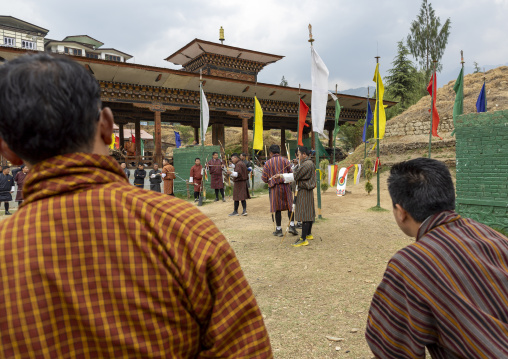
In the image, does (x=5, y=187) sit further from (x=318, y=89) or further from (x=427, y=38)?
(x=427, y=38)

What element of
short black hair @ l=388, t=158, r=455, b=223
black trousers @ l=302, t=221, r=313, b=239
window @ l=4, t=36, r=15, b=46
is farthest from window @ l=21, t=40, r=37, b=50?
short black hair @ l=388, t=158, r=455, b=223

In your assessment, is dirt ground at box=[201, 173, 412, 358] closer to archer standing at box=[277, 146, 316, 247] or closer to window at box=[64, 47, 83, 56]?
archer standing at box=[277, 146, 316, 247]

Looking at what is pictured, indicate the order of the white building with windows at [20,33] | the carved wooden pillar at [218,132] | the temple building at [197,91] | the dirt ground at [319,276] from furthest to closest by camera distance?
the white building with windows at [20,33], the carved wooden pillar at [218,132], the temple building at [197,91], the dirt ground at [319,276]

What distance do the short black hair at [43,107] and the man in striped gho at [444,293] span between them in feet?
4.01

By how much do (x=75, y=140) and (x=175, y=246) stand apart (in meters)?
0.36

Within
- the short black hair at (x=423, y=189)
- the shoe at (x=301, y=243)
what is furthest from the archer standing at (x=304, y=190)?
the short black hair at (x=423, y=189)

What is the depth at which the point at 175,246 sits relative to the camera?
81cm

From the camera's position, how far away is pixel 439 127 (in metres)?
17.4

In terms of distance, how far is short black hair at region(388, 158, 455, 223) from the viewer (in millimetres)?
1448

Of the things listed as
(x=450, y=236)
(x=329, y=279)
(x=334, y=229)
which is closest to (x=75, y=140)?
(x=450, y=236)

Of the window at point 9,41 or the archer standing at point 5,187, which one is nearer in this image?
the archer standing at point 5,187

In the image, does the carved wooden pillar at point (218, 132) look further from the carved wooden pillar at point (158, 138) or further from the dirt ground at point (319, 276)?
the dirt ground at point (319, 276)

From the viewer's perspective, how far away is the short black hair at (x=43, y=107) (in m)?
0.77

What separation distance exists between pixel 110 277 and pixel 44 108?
421mm
